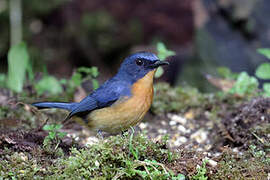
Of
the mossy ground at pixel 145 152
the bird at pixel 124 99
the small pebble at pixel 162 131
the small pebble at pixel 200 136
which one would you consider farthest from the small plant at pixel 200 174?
the small pebble at pixel 162 131

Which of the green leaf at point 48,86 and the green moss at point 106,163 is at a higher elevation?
the green moss at point 106,163

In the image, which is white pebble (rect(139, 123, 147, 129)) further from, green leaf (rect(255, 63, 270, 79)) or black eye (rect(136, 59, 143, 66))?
green leaf (rect(255, 63, 270, 79))

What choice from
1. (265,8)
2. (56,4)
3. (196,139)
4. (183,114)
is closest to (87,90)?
(183,114)

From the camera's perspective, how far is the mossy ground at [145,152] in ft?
11.5

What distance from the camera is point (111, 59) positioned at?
11.5 meters

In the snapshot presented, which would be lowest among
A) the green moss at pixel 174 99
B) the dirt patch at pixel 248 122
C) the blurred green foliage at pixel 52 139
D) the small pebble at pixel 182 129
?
the small pebble at pixel 182 129

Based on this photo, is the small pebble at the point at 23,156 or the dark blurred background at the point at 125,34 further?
the dark blurred background at the point at 125,34

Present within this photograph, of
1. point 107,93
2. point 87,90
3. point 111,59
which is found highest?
point 107,93

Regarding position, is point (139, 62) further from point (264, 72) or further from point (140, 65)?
point (264, 72)

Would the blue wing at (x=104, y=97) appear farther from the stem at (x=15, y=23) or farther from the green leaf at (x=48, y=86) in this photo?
the stem at (x=15, y=23)

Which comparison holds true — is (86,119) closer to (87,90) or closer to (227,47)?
(87,90)

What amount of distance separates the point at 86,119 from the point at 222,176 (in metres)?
1.88

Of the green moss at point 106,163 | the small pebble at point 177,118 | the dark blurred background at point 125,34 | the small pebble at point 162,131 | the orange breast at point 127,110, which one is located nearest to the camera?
the green moss at point 106,163

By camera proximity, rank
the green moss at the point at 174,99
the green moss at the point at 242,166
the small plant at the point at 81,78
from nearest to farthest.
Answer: the green moss at the point at 242,166 → the small plant at the point at 81,78 → the green moss at the point at 174,99
